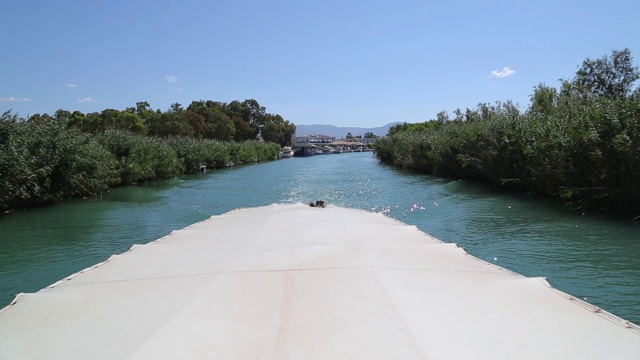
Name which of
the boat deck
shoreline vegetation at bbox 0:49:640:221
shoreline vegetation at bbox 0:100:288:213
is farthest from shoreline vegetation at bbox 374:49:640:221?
shoreline vegetation at bbox 0:100:288:213

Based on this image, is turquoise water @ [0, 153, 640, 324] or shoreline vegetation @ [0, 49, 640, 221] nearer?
turquoise water @ [0, 153, 640, 324]

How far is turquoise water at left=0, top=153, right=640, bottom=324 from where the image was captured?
33.5 ft

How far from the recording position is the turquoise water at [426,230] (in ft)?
33.5

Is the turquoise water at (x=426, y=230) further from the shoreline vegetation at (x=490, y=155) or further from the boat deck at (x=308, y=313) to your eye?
the boat deck at (x=308, y=313)

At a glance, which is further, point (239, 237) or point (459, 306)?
point (239, 237)

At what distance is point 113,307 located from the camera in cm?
457

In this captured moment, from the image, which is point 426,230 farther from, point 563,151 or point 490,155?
point 490,155

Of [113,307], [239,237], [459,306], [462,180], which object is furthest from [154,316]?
[462,180]

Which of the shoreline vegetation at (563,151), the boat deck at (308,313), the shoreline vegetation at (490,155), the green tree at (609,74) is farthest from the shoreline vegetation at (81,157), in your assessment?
the green tree at (609,74)

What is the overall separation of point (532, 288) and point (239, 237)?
4644mm

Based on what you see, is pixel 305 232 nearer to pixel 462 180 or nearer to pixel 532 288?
pixel 532 288

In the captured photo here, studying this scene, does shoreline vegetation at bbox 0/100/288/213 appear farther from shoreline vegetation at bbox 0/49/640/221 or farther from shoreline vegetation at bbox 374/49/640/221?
shoreline vegetation at bbox 374/49/640/221

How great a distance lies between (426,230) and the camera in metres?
16.0

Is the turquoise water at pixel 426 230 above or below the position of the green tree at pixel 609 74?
below
